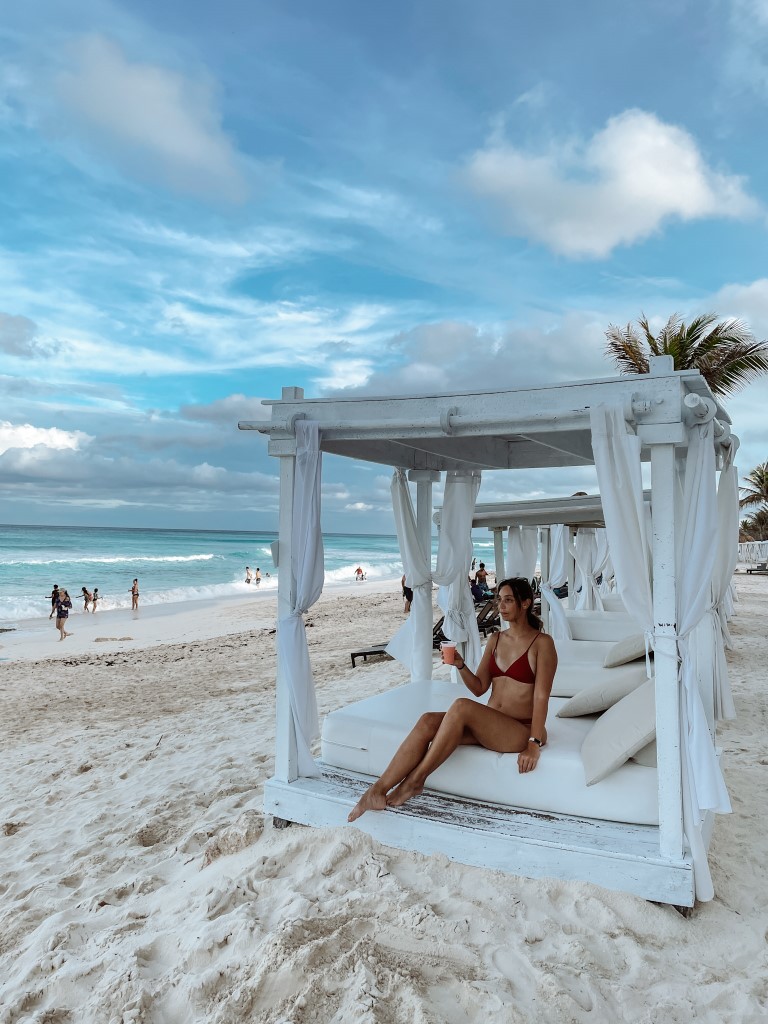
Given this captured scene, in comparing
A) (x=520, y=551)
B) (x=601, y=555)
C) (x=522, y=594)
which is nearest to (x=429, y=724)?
(x=522, y=594)

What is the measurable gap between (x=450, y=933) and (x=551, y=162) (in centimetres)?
868

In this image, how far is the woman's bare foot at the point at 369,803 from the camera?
3311 millimetres

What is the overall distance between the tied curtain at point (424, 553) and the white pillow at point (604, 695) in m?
1.59

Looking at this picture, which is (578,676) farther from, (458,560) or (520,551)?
(520,551)

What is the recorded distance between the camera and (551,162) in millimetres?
8555

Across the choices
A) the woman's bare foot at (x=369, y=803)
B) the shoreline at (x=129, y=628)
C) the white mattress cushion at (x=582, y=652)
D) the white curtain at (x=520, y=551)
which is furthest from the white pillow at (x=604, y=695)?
the shoreline at (x=129, y=628)

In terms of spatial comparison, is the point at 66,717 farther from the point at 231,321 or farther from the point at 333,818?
the point at 231,321

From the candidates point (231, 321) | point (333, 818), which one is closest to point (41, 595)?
point (231, 321)

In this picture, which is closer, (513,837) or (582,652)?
(513,837)

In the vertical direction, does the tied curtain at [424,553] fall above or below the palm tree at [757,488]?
below

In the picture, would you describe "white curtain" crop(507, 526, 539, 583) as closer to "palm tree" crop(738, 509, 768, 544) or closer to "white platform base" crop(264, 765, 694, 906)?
"white platform base" crop(264, 765, 694, 906)

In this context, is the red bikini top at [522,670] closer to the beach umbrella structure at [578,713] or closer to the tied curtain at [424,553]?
the beach umbrella structure at [578,713]

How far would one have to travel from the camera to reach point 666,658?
295 cm

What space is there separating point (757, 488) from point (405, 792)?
4254 centimetres
